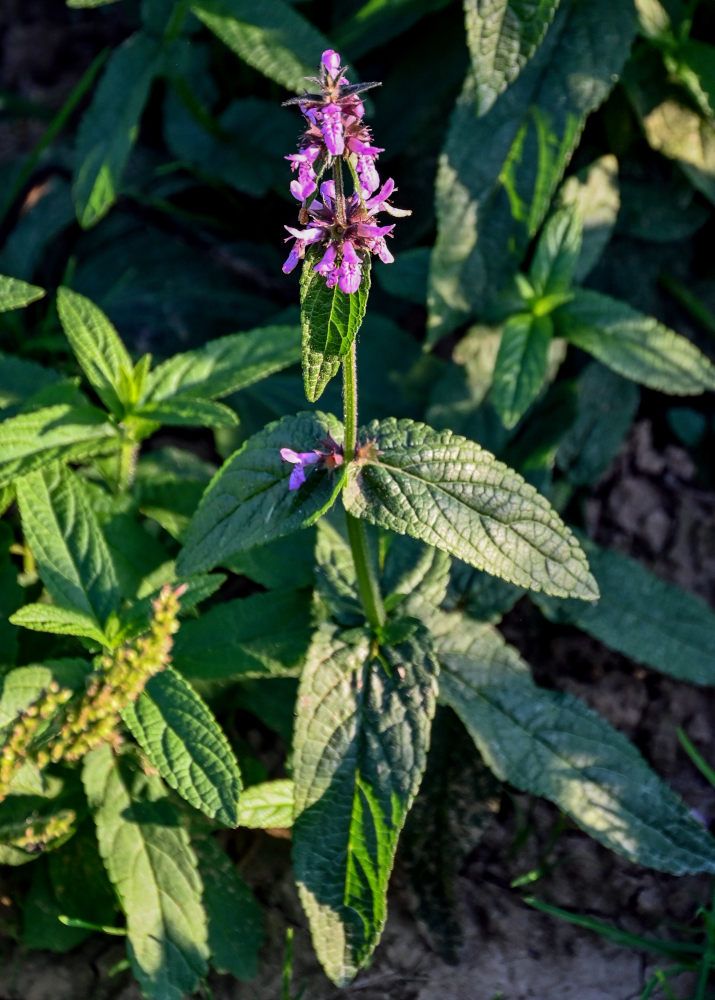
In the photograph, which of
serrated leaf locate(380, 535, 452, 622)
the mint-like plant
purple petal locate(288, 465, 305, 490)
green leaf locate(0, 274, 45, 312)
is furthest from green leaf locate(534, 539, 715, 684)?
green leaf locate(0, 274, 45, 312)

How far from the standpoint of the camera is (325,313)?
1670 mm

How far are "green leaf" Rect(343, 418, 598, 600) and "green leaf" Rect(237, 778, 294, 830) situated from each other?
32.1 inches

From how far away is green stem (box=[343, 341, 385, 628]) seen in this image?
1851mm

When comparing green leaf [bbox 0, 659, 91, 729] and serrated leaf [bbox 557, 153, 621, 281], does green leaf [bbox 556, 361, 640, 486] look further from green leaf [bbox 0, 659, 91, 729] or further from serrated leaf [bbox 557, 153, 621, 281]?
green leaf [bbox 0, 659, 91, 729]

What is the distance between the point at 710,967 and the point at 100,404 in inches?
93.1

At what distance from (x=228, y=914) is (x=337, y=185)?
1724 millimetres

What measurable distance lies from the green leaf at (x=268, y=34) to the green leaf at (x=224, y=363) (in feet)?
2.63

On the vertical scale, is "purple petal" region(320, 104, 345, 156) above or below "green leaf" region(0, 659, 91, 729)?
above

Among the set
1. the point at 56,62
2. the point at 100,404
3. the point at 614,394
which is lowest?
the point at 100,404

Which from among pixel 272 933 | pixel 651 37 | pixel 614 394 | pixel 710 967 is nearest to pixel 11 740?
pixel 272 933

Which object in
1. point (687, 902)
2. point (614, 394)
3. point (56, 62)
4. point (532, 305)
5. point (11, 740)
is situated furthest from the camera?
point (56, 62)

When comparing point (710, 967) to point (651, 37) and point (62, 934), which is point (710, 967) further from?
point (651, 37)

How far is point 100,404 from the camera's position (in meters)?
3.22

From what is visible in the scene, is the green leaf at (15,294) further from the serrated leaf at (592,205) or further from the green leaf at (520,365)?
the serrated leaf at (592,205)
